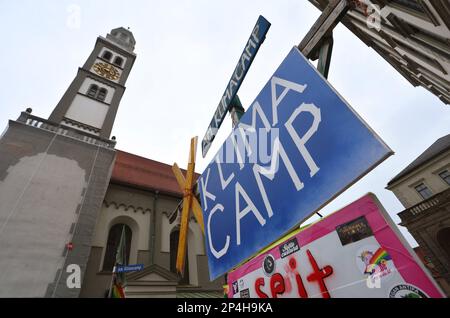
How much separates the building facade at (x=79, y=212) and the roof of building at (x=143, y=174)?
0.08 meters

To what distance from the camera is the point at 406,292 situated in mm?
779

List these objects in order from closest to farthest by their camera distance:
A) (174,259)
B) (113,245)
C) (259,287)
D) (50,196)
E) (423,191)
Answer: (259,287), (50,196), (113,245), (174,259), (423,191)

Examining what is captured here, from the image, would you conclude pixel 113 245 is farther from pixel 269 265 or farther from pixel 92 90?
pixel 92 90

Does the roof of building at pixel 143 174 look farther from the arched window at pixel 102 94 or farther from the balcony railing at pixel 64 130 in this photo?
the arched window at pixel 102 94

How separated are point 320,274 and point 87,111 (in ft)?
50.2

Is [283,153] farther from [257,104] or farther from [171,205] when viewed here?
[171,205]

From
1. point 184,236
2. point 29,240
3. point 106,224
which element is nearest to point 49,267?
point 29,240

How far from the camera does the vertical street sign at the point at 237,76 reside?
5.96 feet

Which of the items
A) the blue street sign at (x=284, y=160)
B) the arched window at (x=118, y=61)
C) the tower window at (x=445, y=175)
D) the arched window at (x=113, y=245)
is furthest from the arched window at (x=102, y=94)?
the tower window at (x=445, y=175)

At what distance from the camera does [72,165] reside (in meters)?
9.48

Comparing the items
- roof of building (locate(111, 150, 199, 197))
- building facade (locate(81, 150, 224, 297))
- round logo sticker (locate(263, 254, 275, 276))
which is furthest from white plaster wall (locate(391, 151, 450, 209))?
round logo sticker (locate(263, 254, 275, 276))

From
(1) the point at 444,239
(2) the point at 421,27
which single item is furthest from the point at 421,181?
(2) the point at 421,27

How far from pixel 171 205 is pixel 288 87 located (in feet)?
37.1

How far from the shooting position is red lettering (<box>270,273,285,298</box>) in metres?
1.41
